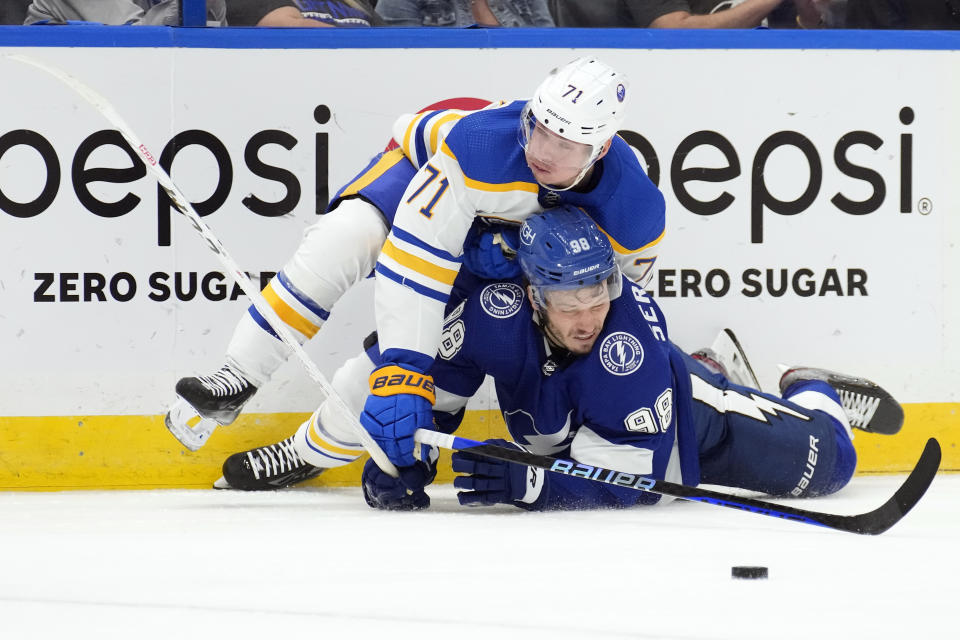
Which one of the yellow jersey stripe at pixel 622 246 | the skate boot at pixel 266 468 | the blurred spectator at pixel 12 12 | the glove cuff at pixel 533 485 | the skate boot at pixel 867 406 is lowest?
the skate boot at pixel 266 468

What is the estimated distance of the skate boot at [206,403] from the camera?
2.48 meters

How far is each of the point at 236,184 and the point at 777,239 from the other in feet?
4.63

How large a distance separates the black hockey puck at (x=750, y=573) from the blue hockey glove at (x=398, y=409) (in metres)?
0.79

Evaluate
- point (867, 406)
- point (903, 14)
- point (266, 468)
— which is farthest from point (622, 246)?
point (903, 14)

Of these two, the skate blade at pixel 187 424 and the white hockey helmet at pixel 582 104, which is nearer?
the white hockey helmet at pixel 582 104

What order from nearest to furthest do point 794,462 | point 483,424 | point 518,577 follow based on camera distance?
point 518,577 < point 794,462 < point 483,424

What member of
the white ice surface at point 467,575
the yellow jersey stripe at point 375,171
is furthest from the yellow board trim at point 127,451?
the yellow jersey stripe at point 375,171

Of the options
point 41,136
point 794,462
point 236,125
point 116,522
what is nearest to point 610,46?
point 236,125

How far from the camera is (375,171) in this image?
273 centimetres

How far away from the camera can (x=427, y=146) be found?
2629mm

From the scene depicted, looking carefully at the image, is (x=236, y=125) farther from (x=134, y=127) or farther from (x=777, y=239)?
(x=777, y=239)

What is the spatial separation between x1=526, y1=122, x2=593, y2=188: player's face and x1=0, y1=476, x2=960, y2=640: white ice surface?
2.24 ft

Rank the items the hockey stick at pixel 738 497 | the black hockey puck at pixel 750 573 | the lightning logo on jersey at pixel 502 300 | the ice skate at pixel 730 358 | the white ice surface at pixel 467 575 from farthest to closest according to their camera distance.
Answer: the ice skate at pixel 730 358
the lightning logo on jersey at pixel 502 300
the hockey stick at pixel 738 497
the black hockey puck at pixel 750 573
the white ice surface at pixel 467 575

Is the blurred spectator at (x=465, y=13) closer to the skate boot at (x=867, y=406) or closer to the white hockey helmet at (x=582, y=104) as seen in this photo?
the white hockey helmet at (x=582, y=104)
